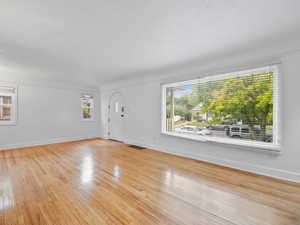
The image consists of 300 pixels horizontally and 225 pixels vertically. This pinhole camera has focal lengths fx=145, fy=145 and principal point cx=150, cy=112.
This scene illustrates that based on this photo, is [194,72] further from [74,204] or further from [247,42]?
[74,204]

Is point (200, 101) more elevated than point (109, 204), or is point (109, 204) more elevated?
point (200, 101)

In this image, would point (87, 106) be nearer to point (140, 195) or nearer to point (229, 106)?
point (140, 195)

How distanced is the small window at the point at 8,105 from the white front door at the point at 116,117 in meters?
3.25

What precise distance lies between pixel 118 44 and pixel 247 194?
3192 mm

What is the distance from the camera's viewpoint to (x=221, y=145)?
3.32m

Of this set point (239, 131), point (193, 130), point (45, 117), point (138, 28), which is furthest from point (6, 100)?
point (239, 131)

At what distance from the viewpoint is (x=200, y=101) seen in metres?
3.73

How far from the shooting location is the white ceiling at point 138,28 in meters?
1.67

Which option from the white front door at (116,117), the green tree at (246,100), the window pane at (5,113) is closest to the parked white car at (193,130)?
the green tree at (246,100)

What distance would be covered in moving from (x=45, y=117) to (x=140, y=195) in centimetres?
522

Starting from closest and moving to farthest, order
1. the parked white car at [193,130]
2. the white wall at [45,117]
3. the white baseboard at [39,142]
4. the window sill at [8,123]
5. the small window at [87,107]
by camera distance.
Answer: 1. the parked white car at [193,130]
2. the window sill at [8,123]
3. the white baseboard at [39,142]
4. the white wall at [45,117]
5. the small window at [87,107]

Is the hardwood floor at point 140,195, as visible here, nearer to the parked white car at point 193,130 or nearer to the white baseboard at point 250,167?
the white baseboard at point 250,167

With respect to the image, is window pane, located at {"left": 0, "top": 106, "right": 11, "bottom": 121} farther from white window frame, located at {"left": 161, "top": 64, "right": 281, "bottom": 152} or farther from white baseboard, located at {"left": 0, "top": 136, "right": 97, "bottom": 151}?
white window frame, located at {"left": 161, "top": 64, "right": 281, "bottom": 152}

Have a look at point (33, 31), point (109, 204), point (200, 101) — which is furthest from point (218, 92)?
point (33, 31)
